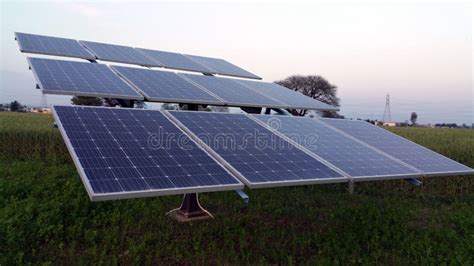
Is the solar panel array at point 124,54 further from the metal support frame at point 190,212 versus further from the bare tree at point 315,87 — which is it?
the bare tree at point 315,87

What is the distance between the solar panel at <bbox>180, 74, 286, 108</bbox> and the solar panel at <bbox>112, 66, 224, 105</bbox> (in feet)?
1.75

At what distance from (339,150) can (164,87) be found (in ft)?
19.4

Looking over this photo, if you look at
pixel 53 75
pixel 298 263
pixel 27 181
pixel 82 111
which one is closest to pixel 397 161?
pixel 298 263

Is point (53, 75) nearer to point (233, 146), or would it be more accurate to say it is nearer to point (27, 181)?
point (27, 181)

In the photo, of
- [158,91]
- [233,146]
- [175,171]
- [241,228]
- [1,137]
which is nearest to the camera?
[175,171]

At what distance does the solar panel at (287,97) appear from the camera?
14.8 m

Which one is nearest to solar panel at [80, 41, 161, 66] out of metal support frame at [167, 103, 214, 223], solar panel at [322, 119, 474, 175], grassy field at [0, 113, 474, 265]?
grassy field at [0, 113, 474, 265]

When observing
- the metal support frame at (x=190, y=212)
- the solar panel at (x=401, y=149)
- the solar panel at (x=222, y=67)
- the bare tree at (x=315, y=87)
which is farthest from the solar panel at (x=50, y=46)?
the bare tree at (x=315, y=87)

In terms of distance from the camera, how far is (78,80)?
11.4 metres

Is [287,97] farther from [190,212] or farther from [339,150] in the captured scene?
[190,212]

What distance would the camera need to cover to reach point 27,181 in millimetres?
13531

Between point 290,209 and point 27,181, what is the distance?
9.15m

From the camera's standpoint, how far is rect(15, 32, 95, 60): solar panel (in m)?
13.8

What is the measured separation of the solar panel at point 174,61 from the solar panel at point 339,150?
6726 millimetres
